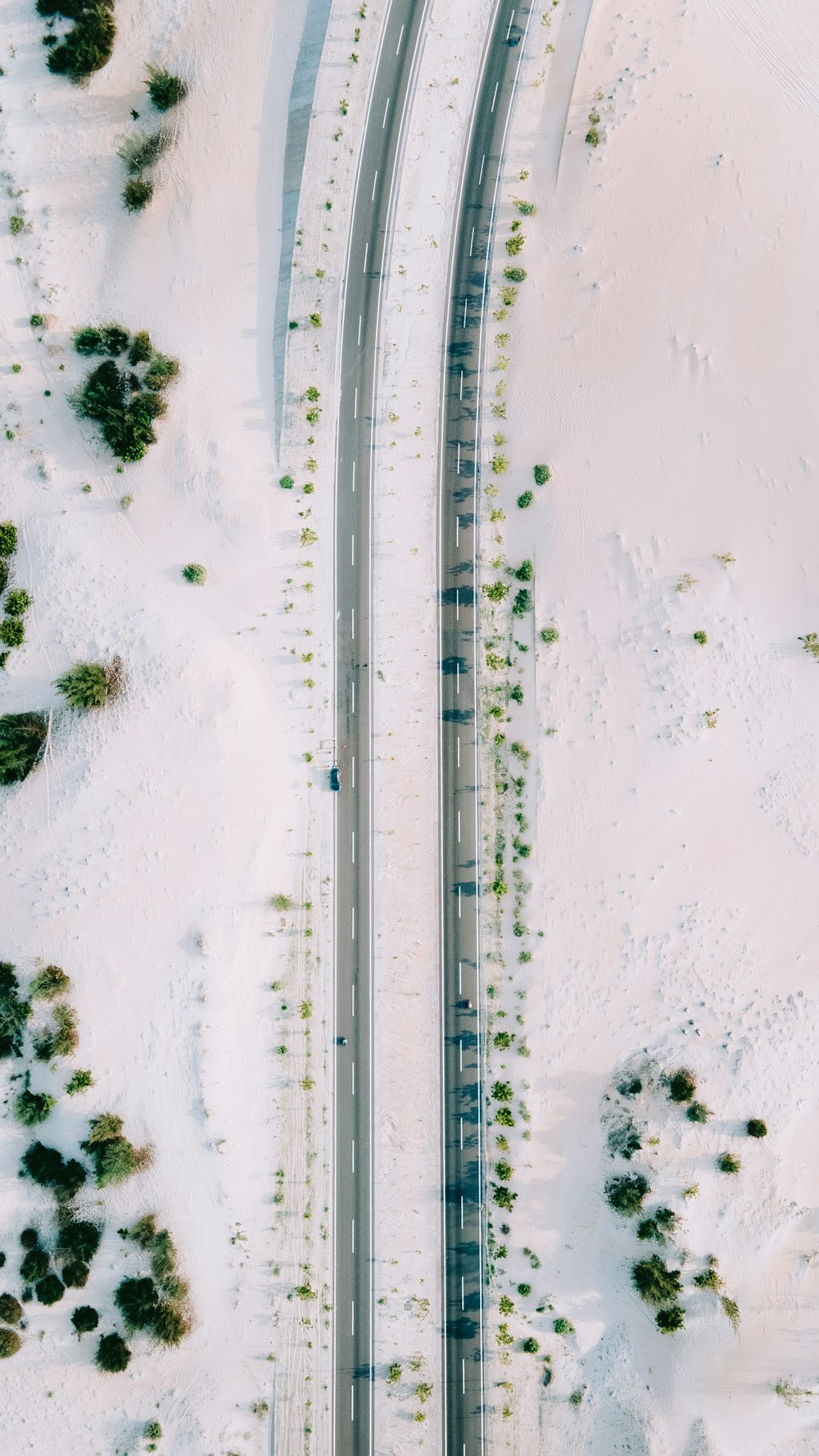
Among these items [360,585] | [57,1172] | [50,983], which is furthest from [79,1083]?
[360,585]

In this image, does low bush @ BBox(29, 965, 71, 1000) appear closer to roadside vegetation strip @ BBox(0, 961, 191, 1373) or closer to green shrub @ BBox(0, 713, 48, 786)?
roadside vegetation strip @ BBox(0, 961, 191, 1373)

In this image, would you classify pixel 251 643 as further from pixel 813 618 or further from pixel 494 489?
pixel 813 618

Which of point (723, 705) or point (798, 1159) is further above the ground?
point (723, 705)

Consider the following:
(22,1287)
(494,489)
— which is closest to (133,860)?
(22,1287)

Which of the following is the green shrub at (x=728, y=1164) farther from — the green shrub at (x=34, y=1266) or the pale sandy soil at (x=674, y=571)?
the green shrub at (x=34, y=1266)

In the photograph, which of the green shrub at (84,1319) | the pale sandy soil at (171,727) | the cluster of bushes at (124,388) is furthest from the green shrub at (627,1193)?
the cluster of bushes at (124,388)

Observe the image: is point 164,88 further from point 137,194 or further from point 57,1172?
point 57,1172

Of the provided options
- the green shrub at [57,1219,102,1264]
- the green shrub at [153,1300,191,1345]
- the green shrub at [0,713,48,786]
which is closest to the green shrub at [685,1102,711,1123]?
the green shrub at [153,1300,191,1345]
